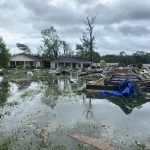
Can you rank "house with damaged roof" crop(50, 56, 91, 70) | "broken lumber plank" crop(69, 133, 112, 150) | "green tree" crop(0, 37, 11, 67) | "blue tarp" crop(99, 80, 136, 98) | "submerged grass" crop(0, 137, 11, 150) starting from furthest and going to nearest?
1. "house with damaged roof" crop(50, 56, 91, 70)
2. "green tree" crop(0, 37, 11, 67)
3. "blue tarp" crop(99, 80, 136, 98)
4. "broken lumber plank" crop(69, 133, 112, 150)
5. "submerged grass" crop(0, 137, 11, 150)

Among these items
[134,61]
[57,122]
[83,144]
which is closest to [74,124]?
[57,122]

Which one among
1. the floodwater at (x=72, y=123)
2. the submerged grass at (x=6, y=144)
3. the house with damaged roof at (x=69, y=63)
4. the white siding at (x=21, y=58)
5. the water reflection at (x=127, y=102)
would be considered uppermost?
the white siding at (x=21, y=58)

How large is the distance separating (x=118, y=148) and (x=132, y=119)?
5.07m

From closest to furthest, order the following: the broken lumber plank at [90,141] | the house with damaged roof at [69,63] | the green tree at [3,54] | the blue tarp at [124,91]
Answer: the broken lumber plank at [90,141] < the blue tarp at [124,91] < the green tree at [3,54] < the house with damaged roof at [69,63]

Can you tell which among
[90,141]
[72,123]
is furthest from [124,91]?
[90,141]

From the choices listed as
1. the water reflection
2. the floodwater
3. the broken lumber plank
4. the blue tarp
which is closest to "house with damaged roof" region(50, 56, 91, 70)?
the blue tarp

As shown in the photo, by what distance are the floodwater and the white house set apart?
204 feet

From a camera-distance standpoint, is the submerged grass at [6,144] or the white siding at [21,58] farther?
the white siding at [21,58]

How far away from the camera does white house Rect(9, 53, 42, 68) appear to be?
81.0 metres

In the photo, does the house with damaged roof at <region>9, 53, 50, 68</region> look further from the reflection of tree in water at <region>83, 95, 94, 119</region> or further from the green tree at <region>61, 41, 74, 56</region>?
the reflection of tree in water at <region>83, 95, 94, 119</region>

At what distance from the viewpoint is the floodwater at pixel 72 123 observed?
9484 mm

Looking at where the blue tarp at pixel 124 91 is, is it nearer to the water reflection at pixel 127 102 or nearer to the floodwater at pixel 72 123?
the water reflection at pixel 127 102

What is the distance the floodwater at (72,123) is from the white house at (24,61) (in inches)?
2447

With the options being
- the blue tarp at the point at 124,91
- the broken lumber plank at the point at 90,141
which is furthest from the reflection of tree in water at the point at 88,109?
the broken lumber plank at the point at 90,141
